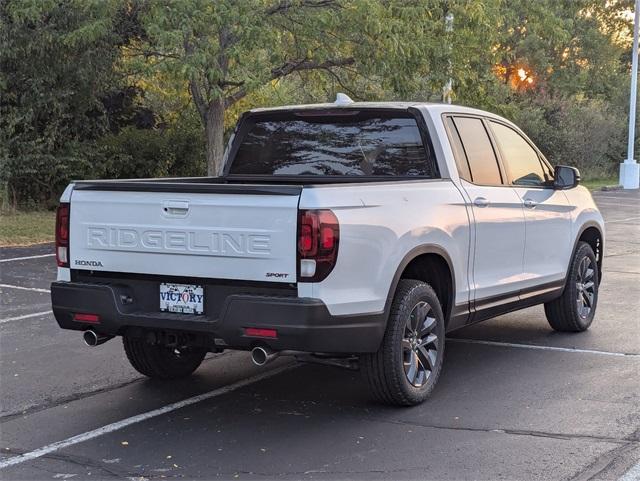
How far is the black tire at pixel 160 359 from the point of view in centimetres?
662

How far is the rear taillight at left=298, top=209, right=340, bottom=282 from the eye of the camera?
5.10m

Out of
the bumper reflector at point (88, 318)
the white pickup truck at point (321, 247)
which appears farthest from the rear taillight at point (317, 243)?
the bumper reflector at point (88, 318)

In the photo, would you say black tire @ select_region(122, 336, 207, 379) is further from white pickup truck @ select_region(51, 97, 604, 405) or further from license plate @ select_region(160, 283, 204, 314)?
license plate @ select_region(160, 283, 204, 314)

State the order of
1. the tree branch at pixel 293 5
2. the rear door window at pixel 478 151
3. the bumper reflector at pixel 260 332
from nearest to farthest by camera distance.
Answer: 1. the bumper reflector at pixel 260 332
2. the rear door window at pixel 478 151
3. the tree branch at pixel 293 5

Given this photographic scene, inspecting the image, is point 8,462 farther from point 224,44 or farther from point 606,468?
point 224,44

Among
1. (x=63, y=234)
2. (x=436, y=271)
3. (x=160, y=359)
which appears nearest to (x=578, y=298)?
(x=436, y=271)

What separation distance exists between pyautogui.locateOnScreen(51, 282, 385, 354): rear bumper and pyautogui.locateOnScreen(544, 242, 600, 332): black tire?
328cm

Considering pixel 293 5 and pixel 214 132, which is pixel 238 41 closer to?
pixel 293 5

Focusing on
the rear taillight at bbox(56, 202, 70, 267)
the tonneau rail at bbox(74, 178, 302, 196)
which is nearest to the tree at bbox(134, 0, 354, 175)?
the rear taillight at bbox(56, 202, 70, 267)

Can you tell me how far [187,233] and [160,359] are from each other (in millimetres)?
1552

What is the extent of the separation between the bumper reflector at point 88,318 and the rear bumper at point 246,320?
3cm

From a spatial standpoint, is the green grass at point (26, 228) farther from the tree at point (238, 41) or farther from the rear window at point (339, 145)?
the rear window at point (339, 145)

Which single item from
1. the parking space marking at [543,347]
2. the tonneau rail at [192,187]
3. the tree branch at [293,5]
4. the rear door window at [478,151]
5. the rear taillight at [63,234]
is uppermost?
the tree branch at [293,5]

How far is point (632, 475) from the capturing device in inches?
185
